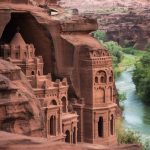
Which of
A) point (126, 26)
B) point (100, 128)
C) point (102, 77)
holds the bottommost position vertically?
point (100, 128)

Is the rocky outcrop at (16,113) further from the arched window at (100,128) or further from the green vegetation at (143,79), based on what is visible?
the green vegetation at (143,79)

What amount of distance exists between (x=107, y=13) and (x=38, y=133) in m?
106

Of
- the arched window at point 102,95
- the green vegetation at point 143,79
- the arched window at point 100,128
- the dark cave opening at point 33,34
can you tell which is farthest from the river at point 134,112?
the dark cave opening at point 33,34

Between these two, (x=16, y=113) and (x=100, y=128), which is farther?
(x=100, y=128)

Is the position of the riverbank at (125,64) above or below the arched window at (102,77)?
above

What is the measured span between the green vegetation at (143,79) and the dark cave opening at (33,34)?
2644 centimetres

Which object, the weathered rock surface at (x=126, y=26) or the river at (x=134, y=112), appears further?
the weathered rock surface at (x=126, y=26)

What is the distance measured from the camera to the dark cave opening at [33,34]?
2564 cm

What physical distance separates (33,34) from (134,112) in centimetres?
2072

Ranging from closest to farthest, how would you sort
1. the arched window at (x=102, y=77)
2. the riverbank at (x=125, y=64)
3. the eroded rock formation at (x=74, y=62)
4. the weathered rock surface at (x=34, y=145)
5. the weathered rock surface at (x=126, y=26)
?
the weathered rock surface at (x=34, y=145) → the eroded rock formation at (x=74, y=62) → the arched window at (x=102, y=77) → the riverbank at (x=125, y=64) → the weathered rock surface at (x=126, y=26)

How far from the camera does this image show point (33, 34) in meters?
26.0

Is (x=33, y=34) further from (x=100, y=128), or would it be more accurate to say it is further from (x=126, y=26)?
(x=126, y=26)

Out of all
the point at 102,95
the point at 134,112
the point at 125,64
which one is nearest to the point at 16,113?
the point at 102,95

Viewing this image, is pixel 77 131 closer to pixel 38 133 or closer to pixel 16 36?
pixel 16 36
